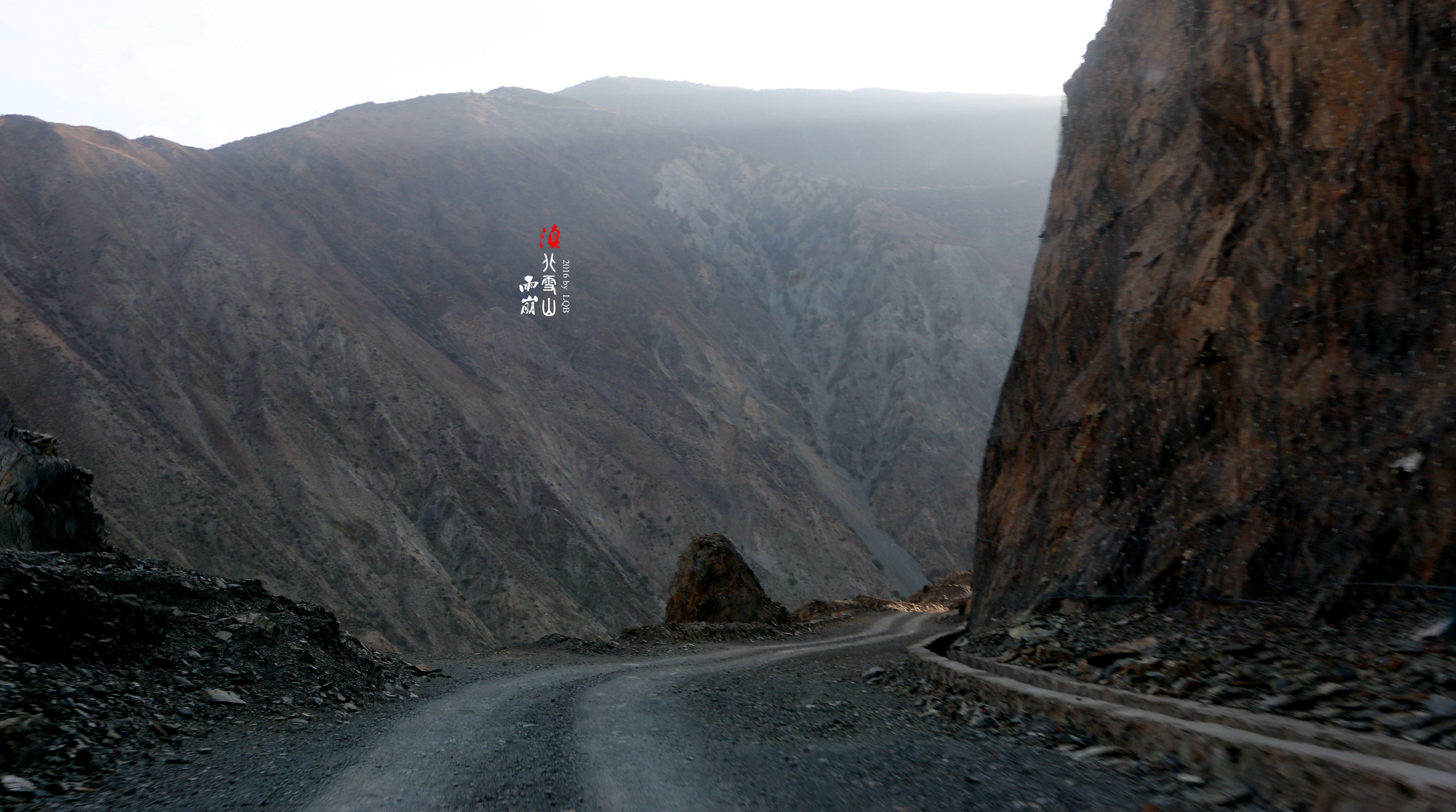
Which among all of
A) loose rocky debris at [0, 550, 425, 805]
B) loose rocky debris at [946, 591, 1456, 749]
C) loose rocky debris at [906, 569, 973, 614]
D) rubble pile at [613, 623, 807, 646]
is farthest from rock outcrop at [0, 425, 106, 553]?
loose rocky debris at [906, 569, 973, 614]

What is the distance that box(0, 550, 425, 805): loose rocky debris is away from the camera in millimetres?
5484

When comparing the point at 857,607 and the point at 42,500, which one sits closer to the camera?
the point at 42,500

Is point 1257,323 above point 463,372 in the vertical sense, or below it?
above

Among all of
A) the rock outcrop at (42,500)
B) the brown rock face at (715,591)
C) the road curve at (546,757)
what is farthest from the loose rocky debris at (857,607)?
the rock outcrop at (42,500)

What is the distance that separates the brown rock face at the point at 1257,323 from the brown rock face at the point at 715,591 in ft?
36.3

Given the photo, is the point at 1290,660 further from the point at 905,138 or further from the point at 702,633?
the point at 905,138

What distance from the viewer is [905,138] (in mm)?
139000

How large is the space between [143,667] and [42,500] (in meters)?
11.1

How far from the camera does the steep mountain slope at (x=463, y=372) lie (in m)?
34.4

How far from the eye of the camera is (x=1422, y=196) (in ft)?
23.2

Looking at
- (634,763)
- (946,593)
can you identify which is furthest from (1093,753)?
(946,593)

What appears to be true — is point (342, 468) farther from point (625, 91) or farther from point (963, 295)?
point (625, 91)

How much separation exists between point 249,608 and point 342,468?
104 ft

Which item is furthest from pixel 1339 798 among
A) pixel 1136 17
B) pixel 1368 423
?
pixel 1136 17
